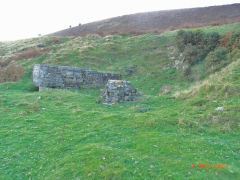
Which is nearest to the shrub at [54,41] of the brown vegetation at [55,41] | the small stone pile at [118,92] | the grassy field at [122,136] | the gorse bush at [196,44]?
the brown vegetation at [55,41]

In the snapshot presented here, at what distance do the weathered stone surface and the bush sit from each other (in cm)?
1105

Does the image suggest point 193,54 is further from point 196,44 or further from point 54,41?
point 54,41

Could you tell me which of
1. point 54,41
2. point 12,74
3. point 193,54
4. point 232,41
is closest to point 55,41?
point 54,41

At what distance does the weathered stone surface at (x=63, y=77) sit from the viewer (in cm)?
1914

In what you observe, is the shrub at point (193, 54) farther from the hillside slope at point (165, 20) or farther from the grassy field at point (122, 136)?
the hillside slope at point (165, 20)

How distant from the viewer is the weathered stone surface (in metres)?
19.1

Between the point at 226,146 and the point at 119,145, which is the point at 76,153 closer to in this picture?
the point at 119,145

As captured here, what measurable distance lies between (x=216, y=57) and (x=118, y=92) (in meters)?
10.1

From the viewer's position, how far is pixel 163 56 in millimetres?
26062

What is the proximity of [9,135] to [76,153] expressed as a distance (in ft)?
13.1

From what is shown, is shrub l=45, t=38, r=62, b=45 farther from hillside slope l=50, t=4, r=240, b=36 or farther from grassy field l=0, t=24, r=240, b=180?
grassy field l=0, t=24, r=240, b=180

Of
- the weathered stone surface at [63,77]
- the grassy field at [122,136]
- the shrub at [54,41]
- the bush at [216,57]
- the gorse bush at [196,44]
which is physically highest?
the shrub at [54,41]

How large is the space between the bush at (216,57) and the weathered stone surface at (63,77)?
11048 mm

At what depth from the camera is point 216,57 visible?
17.4 metres
